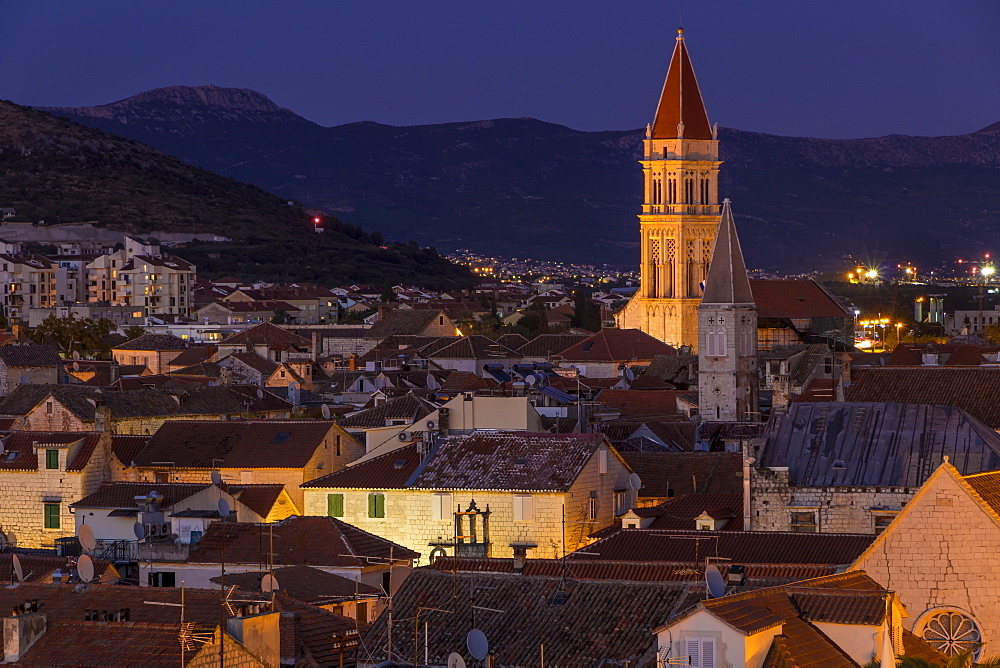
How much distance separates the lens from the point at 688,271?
110000 mm

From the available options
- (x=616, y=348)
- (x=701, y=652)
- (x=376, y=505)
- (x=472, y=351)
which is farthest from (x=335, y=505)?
(x=616, y=348)

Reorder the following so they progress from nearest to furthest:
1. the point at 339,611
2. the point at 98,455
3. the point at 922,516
Answer: the point at 922,516, the point at 339,611, the point at 98,455

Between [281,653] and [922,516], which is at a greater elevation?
[922,516]

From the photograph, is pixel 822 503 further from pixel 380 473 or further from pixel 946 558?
pixel 946 558

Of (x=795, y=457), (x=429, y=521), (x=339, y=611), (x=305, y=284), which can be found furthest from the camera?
(x=305, y=284)

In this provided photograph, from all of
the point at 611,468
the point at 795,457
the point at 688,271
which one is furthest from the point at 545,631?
the point at 688,271

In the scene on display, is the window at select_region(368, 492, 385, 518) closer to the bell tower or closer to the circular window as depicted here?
the circular window

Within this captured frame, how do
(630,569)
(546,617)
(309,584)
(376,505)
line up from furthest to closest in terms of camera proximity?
(376,505), (309,584), (630,569), (546,617)

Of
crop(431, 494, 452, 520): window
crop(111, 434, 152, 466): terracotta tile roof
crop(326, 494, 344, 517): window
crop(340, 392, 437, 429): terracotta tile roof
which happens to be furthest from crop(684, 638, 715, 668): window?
crop(340, 392, 437, 429): terracotta tile roof

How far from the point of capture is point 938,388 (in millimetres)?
43250

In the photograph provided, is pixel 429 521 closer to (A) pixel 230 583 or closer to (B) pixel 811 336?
(A) pixel 230 583

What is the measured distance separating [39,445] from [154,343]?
53.7 m

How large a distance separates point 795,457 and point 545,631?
41.4 ft

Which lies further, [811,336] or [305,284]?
[305,284]
